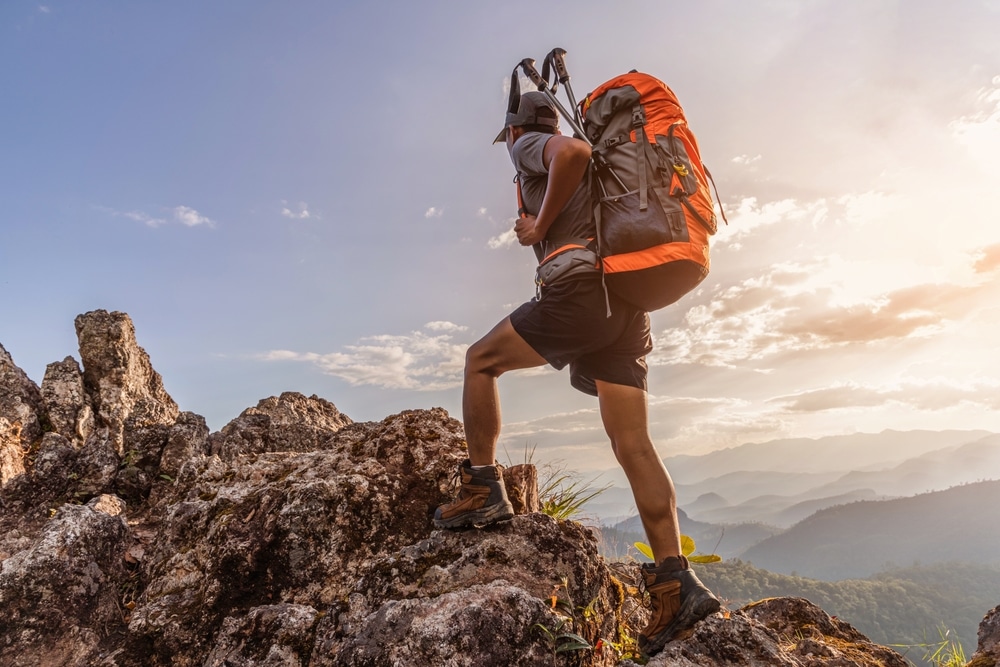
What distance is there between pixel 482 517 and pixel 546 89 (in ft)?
10.8

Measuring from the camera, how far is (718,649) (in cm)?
307

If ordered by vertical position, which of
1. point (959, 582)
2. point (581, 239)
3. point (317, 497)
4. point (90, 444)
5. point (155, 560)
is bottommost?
point (959, 582)

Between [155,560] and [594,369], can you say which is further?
[155,560]

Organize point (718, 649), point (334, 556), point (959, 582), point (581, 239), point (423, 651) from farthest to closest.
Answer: point (959, 582) < point (334, 556) < point (581, 239) < point (718, 649) < point (423, 651)

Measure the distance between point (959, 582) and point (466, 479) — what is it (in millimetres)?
275191

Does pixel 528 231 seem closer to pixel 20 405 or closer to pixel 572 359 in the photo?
pixel 572 359

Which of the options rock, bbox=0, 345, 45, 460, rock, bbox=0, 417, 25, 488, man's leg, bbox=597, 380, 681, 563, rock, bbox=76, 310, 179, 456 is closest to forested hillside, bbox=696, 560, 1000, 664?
rock, bbox=76, 310, 179, 456

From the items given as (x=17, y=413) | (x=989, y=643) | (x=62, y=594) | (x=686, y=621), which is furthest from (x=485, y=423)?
(x=17, y=413)

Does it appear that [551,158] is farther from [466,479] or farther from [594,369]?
[466,479]

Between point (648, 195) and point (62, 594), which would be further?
point (62, 594)

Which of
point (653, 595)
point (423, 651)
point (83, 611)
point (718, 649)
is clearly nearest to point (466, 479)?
point (423, 651)

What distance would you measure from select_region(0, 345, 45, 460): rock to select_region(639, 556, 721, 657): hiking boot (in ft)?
41.3

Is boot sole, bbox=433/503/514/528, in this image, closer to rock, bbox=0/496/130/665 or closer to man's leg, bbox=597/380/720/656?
man's leg, bbox=597/380/720/656

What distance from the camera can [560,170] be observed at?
11.3ft
